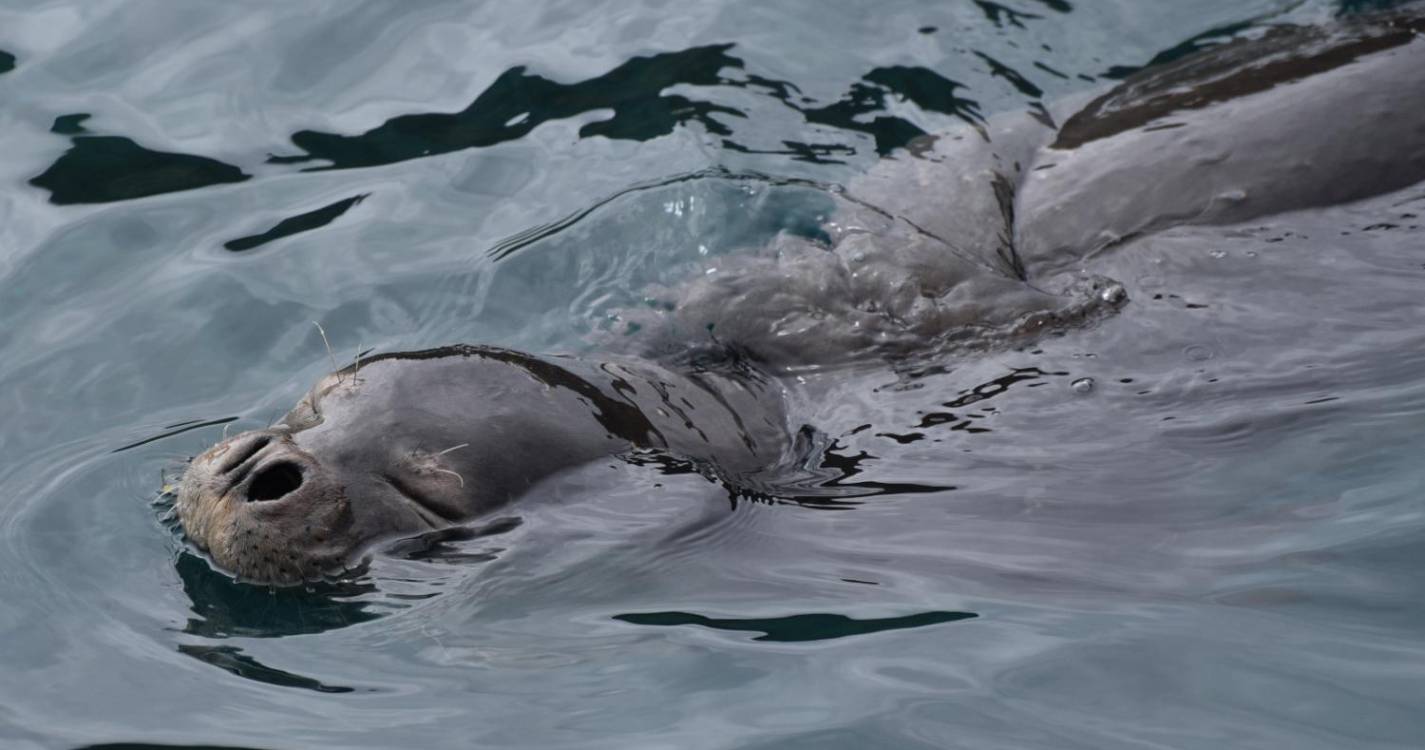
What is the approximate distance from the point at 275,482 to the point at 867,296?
2.32 meters

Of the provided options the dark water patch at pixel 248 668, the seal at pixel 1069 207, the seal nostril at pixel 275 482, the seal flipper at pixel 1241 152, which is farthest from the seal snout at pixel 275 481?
the seal flipper at pixel 1241 152

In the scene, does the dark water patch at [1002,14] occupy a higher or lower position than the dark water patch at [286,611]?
higher

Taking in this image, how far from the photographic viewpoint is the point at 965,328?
5.46m

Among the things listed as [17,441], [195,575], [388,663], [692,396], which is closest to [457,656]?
[388,663]

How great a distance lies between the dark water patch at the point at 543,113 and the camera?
7164mm

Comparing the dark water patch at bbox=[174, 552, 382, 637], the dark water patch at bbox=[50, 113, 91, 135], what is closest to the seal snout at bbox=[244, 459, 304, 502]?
the dark water patch at bbox=[174, 552, 382, 637]

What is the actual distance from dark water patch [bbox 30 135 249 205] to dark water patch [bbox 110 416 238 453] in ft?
5.82

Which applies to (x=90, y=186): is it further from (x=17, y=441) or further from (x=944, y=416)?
(x=944, y=416)

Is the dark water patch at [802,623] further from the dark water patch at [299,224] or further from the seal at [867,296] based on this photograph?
the dark water patch at [299,224]

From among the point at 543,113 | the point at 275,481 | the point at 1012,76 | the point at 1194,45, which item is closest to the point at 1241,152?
the point at 1012,76

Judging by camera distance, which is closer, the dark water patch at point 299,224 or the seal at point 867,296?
the seal at point 867,296

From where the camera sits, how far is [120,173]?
6996 millimetres

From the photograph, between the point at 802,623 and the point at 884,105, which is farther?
the point at 884,105

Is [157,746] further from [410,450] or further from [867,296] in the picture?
[867,296]
